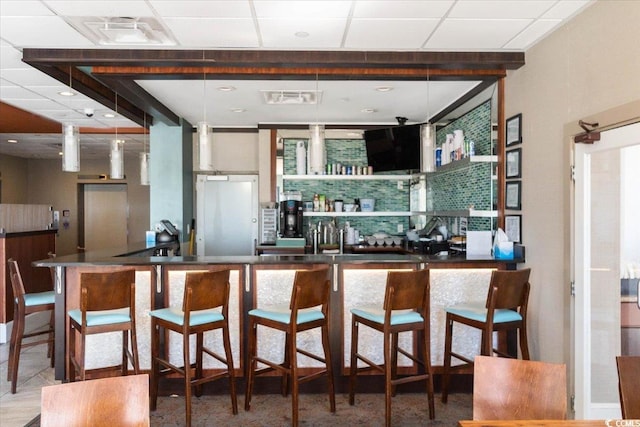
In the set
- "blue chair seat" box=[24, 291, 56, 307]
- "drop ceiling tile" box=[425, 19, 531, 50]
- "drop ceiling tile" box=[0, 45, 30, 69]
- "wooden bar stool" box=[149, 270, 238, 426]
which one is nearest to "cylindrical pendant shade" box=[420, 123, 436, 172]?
"drop ceiling tile" box=[425, 19, 531, 50]

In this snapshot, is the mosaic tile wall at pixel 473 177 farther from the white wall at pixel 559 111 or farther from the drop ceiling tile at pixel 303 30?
the drop ceiling tile at pixel 303 30

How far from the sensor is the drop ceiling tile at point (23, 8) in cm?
A: 289

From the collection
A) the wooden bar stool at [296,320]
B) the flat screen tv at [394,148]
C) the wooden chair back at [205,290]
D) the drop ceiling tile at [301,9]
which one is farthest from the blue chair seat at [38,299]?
the flat screen tv at [394,148]

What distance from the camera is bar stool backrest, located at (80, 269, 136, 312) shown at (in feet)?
9.61

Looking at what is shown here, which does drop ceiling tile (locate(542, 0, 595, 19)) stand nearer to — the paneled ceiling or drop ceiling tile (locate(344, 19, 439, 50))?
the paneled ceiling

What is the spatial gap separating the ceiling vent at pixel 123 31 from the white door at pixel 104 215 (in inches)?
275

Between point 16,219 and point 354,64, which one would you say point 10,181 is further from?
point 354,64

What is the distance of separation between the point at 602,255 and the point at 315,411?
224 cm

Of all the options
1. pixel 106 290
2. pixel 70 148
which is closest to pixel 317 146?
pixel 106 290

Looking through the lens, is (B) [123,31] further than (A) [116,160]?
No

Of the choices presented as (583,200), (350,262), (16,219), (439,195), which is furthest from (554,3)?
(16,219)

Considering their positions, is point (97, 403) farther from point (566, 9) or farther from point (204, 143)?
point (566, 9)

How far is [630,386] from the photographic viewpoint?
62.2 inches

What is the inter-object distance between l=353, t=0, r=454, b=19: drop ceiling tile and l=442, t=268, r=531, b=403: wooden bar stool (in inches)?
71.7
